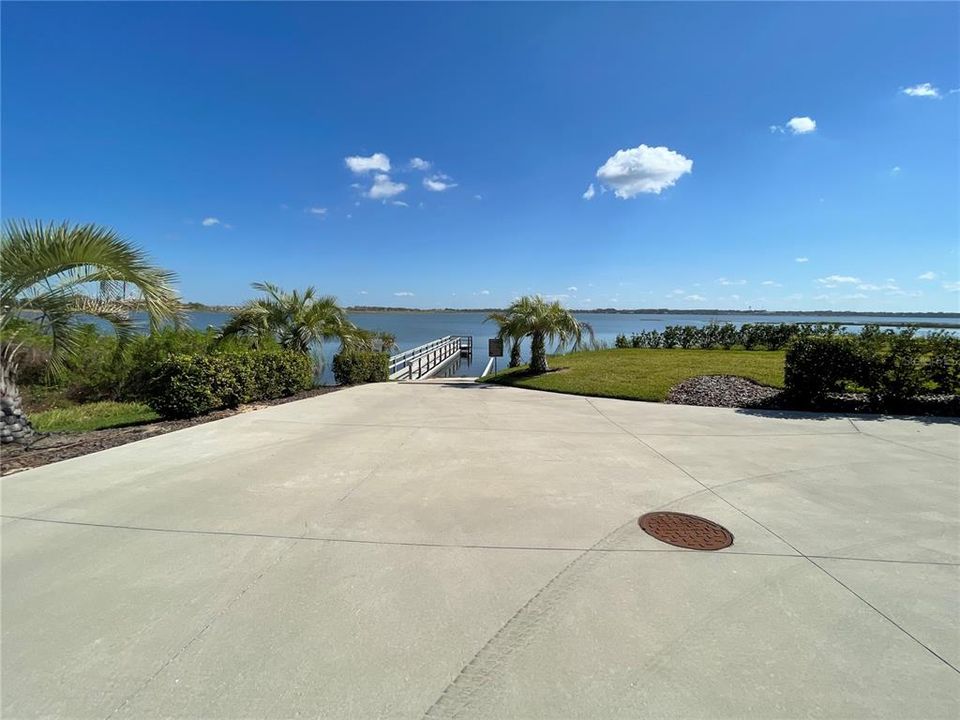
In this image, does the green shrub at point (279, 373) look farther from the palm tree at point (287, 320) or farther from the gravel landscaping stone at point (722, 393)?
the gravel landscaping stone at point (722, 393)

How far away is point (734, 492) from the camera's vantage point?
4.09 metres

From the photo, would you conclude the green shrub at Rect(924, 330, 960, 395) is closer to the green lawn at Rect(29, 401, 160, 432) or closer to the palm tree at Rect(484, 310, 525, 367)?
the palm tree at Rect(484, 310, 525, 367)

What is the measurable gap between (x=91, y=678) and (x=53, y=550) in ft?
5.29

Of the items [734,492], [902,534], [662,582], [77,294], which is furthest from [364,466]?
[77,294]

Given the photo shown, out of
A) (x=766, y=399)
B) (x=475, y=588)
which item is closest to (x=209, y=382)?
(x=475, y=588)

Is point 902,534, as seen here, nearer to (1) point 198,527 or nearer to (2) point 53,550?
(1) point 198,527

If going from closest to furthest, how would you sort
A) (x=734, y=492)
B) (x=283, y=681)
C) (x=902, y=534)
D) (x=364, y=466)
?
(x=283, y=681) < (x=902, y=534) < (x=734, y=492) < (x=364, y=466)

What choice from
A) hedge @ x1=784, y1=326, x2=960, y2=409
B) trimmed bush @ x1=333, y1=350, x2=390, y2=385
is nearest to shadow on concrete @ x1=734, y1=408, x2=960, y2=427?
hedge @ x1=784, y1=326, x2=960, y2=409

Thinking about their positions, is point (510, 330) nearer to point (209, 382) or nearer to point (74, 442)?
point (209, 382)

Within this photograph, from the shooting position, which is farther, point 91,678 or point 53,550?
point 53,550

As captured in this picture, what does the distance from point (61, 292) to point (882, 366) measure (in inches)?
512

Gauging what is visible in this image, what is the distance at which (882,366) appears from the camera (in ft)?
24.6

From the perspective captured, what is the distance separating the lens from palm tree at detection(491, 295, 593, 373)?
12.8 m

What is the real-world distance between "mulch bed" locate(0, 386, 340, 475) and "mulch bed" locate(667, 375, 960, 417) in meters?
8.89
